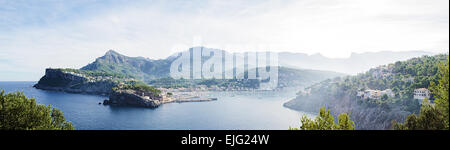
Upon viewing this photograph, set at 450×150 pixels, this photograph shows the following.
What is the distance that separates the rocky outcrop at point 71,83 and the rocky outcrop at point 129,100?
24.3m

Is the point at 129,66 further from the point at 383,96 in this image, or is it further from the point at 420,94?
the point at 420,94

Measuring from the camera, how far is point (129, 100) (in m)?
52.6

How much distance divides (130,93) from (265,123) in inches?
1225

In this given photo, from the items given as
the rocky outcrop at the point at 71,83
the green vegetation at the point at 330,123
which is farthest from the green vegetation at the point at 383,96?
the rocky outcrop at the point at 71,83

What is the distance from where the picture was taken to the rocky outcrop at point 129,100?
5166 cm

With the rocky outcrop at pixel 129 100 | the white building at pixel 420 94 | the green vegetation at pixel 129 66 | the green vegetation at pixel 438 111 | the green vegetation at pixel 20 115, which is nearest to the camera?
the green vegetation at pixel 438 111

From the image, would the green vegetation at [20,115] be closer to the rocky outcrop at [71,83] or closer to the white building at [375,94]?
the white building at [375,94]

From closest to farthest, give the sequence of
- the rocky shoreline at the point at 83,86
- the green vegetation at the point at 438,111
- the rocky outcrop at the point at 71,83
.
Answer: the green vegetation at the point at 438,111 → the rocky shoreline at the point at 83,86 → the rocky outcrop at the point at 71,83

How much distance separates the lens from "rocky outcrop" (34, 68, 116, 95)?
7625cm

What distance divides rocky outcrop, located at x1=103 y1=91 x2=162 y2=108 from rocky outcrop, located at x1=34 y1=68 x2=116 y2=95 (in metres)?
24.3

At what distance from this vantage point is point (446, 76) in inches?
221

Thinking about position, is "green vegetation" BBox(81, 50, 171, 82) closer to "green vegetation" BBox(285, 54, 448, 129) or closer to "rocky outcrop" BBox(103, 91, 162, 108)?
"rocky outcrop" BBox(103, 91, 162, 108)

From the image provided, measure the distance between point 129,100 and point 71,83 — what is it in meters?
41.3
